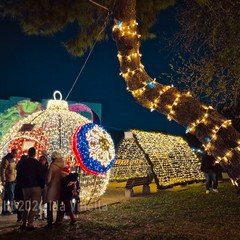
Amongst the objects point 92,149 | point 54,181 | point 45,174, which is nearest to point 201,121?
point 54,181

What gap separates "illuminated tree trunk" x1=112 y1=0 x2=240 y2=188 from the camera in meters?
5.18

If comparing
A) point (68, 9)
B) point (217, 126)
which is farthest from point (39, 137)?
point (217, 126)

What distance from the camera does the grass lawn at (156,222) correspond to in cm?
673

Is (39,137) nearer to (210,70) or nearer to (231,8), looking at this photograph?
(210,70)

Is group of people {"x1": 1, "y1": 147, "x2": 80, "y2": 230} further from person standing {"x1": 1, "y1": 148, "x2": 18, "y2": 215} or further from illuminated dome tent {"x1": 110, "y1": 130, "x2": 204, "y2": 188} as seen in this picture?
illuminated dome tent {"x1": 110, "y1": 130, "x2": 204, "y2": 188}

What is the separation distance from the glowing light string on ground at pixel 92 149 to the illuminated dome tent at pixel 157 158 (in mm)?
4801

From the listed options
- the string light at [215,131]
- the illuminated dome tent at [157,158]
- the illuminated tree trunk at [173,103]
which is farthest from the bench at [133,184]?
the string light at [215,131]

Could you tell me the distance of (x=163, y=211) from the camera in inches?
369

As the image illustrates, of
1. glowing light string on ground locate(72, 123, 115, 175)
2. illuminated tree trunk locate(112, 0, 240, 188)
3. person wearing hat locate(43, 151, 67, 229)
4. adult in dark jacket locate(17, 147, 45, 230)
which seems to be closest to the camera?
illuminated tree trunk locate(112, 0, 240, 188)

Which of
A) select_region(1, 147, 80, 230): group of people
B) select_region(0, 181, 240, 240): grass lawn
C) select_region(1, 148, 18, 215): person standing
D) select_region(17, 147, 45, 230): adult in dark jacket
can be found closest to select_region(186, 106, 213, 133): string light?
select_region(0, 181, 240, 240): grass lawn

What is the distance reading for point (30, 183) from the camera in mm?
7285

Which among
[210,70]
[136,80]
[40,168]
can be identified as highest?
[210,70]

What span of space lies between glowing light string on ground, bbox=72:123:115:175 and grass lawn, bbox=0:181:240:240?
113cm

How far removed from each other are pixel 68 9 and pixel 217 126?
4.53m
